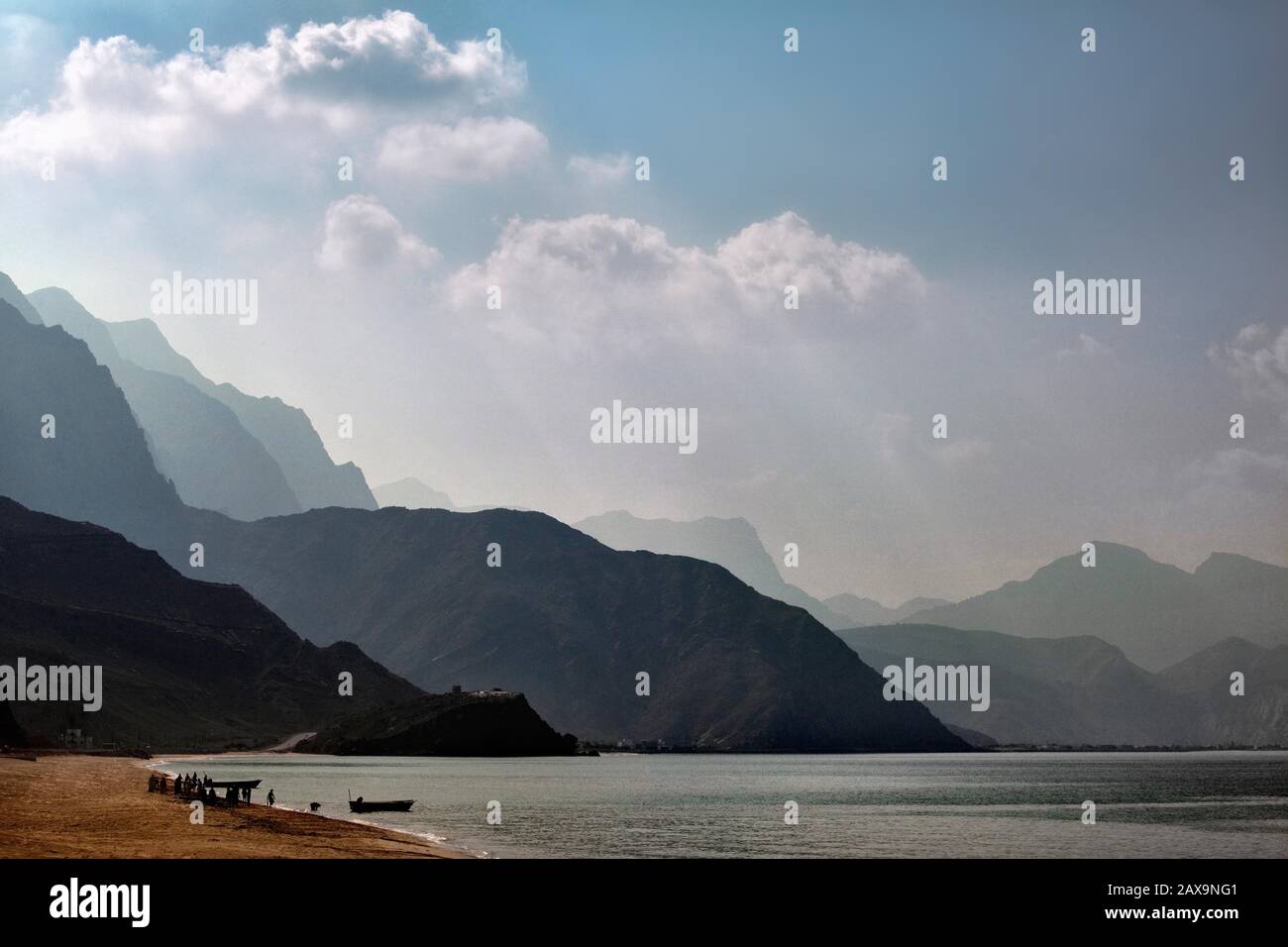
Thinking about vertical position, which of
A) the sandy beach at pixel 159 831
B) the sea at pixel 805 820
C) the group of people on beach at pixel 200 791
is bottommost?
the sea at pixel 805 820

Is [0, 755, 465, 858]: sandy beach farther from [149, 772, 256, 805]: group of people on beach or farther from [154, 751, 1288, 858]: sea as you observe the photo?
[154, 751, 1288, 858]: sea

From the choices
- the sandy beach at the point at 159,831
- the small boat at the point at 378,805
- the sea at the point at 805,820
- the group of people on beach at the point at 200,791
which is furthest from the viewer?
the small boat at the point at 378,805

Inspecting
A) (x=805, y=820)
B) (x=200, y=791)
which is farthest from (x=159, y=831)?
(x=805, y=820)

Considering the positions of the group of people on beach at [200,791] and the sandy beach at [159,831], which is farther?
the group of people on beach at [200,791]

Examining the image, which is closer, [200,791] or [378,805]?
[200,791]

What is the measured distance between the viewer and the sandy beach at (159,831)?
5809cm

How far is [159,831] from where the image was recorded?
69.2 m

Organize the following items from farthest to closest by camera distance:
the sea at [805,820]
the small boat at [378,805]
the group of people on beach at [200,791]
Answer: the small boat at [378,805]
the group of people on beach at [200,791]
the sea at [805,820]

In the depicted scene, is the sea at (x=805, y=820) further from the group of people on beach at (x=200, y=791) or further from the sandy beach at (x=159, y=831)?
the group of people on beach at (x=200, y=791)

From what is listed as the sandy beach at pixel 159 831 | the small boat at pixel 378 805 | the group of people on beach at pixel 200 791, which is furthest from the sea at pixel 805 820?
the group of people on beach at pixel 200 791

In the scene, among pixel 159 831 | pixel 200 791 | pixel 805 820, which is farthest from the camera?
pixel 805 820

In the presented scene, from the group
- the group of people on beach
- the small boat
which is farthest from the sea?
the group of people on beach

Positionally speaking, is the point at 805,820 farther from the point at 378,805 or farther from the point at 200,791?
the point at 200,791
